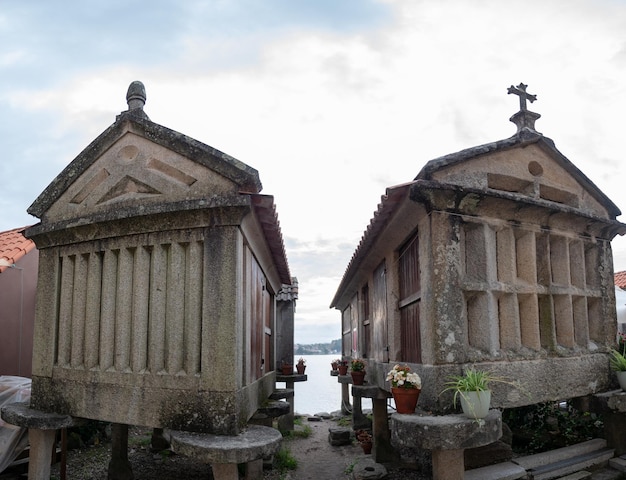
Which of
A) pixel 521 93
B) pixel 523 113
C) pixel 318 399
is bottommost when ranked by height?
pixel 318 399

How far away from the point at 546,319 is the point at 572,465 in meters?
1.88

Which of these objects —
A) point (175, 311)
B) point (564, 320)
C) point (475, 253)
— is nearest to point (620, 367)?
point (564, 320)

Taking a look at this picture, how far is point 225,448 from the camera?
471cm

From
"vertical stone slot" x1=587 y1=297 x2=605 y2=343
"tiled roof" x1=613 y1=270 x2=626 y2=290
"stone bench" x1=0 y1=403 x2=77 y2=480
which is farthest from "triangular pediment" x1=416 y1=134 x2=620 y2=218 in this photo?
"tiled roof" x1=613 y1=270 x2=626 y2=290

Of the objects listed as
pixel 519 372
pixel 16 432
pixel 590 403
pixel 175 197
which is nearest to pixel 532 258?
pixel 519 372

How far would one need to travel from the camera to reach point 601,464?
672cm

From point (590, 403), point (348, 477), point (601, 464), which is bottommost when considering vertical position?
point (348, 477)

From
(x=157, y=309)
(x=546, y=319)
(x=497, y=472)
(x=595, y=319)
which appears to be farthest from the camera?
(x=595, y=319)

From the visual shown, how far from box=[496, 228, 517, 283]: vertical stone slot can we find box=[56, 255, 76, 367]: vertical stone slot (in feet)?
18.3

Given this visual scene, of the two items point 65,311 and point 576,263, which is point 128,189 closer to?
point 65,311

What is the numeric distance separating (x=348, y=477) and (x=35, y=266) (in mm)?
8547

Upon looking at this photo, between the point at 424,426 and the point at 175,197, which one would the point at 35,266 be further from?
the point at 424,426

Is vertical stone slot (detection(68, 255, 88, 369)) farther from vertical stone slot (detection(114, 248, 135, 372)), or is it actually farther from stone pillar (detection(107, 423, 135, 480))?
stone pillar (detection(107, 423, 135, 480))

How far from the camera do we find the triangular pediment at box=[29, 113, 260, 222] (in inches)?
227
